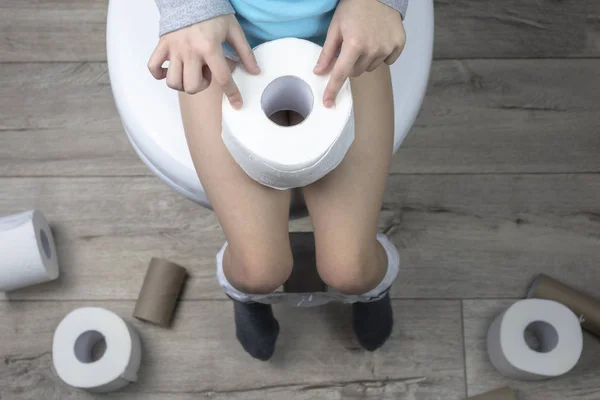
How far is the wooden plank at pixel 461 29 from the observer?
1.02 metres

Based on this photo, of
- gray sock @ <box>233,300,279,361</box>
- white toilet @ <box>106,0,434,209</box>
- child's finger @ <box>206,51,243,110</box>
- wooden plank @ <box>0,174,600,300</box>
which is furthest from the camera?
wooden plank @ <box>0,174,600,300</box>

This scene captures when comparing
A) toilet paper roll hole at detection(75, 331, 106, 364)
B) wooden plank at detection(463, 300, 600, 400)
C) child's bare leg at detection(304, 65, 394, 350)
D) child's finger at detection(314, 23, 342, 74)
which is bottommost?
wooden plank at detection(463, 300, 600, 400)

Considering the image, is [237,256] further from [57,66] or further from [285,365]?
[57,66]

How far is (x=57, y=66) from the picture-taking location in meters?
1.01

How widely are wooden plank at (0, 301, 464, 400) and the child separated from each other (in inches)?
9.4

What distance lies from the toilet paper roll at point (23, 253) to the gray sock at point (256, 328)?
0.27m

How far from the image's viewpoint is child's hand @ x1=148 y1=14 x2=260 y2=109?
0.50 metres

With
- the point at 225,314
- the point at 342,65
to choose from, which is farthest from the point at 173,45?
the point at 225,314

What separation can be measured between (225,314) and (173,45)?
1.59ft

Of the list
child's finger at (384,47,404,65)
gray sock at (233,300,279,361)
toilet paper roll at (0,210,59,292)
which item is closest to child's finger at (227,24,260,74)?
child's finger at (384,47,404,65)

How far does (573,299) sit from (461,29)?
17.6 inches

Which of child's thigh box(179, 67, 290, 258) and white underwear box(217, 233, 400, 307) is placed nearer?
child's thigh box(179, 67, 290, 258)

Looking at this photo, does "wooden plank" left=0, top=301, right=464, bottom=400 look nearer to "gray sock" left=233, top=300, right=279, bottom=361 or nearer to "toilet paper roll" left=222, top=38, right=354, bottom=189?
"gray sock" left=233, top=300, right=279, bottom=361

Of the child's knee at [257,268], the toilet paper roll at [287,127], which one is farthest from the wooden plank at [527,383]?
the toilet paper roll at [287,127]
